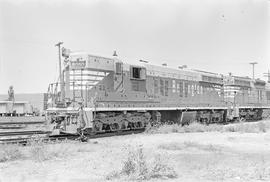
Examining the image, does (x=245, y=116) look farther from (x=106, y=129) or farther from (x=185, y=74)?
(x=106, y=129)

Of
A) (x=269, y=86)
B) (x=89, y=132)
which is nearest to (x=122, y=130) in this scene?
(x=89, y=132)

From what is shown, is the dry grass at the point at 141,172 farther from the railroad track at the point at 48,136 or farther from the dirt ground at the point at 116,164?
the railroad track at the point at 48,136

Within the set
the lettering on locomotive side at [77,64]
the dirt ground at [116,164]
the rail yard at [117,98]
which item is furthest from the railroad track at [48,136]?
the lettering on locomotive side at [77,64]

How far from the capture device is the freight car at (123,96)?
13.9 metres

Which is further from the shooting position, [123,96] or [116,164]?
[123,96]

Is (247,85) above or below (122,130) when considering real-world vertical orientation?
above

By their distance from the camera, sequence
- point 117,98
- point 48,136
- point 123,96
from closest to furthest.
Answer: point 48,136 < point 117,98 < point 123,96

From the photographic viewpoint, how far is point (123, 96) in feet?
52.6

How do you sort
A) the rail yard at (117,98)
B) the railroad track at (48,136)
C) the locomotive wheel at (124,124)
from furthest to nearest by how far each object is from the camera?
the locomotive wheel at (124,124), the rail yard at (117,98), the railroad track at (48,136)

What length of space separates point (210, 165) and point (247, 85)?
23649 millimetres

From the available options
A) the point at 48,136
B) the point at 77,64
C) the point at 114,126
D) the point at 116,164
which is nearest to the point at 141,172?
the point at 116,164

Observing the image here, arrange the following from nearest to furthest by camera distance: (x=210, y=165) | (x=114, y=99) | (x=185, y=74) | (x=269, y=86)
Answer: (x=210, y=165)
(x=114, y=99)
(x=185, y=74)
(x=269, y=86)

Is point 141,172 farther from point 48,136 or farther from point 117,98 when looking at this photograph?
point 117,98

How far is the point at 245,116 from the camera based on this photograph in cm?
2891
